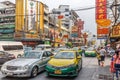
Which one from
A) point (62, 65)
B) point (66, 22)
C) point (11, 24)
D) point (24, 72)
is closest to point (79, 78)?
point (62, 65)

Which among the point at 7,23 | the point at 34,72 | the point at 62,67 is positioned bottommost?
the point at 34,72

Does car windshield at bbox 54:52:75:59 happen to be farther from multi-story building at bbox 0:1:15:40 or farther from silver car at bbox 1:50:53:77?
multi-story building at bbox 0:1:15:40

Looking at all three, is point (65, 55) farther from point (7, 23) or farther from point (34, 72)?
point (7, 23)

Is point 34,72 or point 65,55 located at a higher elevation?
point 65,55

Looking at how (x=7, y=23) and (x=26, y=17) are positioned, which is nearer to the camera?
(x=26, y=17)

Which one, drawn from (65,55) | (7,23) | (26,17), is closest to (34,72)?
(65,55)

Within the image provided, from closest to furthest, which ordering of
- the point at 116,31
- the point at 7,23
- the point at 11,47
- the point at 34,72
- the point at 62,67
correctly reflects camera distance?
the point at 62,67
the point at 34,72
the point at 116,31
the point at 11,47
the point at 7,23

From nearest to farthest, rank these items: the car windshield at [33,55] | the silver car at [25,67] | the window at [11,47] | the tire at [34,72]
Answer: the silver car at [25,67] < the tire at [34,72] < the car windshield at [33,55] < the window at [11,47]

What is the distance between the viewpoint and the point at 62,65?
12117 mm

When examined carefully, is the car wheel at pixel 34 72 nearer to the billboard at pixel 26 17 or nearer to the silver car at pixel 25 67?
the silver car at pixel 25 67

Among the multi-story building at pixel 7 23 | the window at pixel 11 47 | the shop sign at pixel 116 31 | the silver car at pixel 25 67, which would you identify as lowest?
the silver car at pixel 25 67

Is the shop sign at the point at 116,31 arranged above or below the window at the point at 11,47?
above

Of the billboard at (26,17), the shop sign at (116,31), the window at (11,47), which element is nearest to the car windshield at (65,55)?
the shop sign at (116,31)

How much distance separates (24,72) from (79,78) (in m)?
3.04
